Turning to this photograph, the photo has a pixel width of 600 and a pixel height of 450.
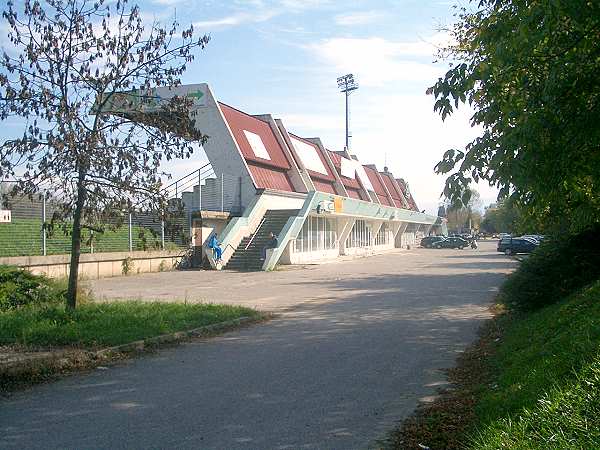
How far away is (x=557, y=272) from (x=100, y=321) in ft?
29.4

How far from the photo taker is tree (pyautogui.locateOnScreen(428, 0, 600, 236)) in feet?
23.5

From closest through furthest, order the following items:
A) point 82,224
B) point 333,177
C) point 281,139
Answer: point 82,224
point 281,139
point 333,177

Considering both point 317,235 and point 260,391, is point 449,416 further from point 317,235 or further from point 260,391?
point 317,235

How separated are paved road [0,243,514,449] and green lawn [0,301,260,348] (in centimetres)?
81

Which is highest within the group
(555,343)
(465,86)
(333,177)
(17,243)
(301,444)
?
(333,177)

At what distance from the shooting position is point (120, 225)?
11211 mm

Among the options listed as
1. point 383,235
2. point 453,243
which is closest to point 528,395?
point 383,235

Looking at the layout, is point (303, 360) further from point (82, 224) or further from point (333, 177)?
point (333, 177)

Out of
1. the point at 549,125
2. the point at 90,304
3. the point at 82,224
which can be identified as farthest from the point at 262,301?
the point at 549,125

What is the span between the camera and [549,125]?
739cm

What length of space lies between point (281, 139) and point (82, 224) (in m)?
34.8

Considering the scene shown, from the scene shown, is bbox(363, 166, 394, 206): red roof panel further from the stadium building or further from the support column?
the support column

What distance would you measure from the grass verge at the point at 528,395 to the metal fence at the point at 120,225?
19.7ft

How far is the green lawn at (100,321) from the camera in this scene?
388 inches
